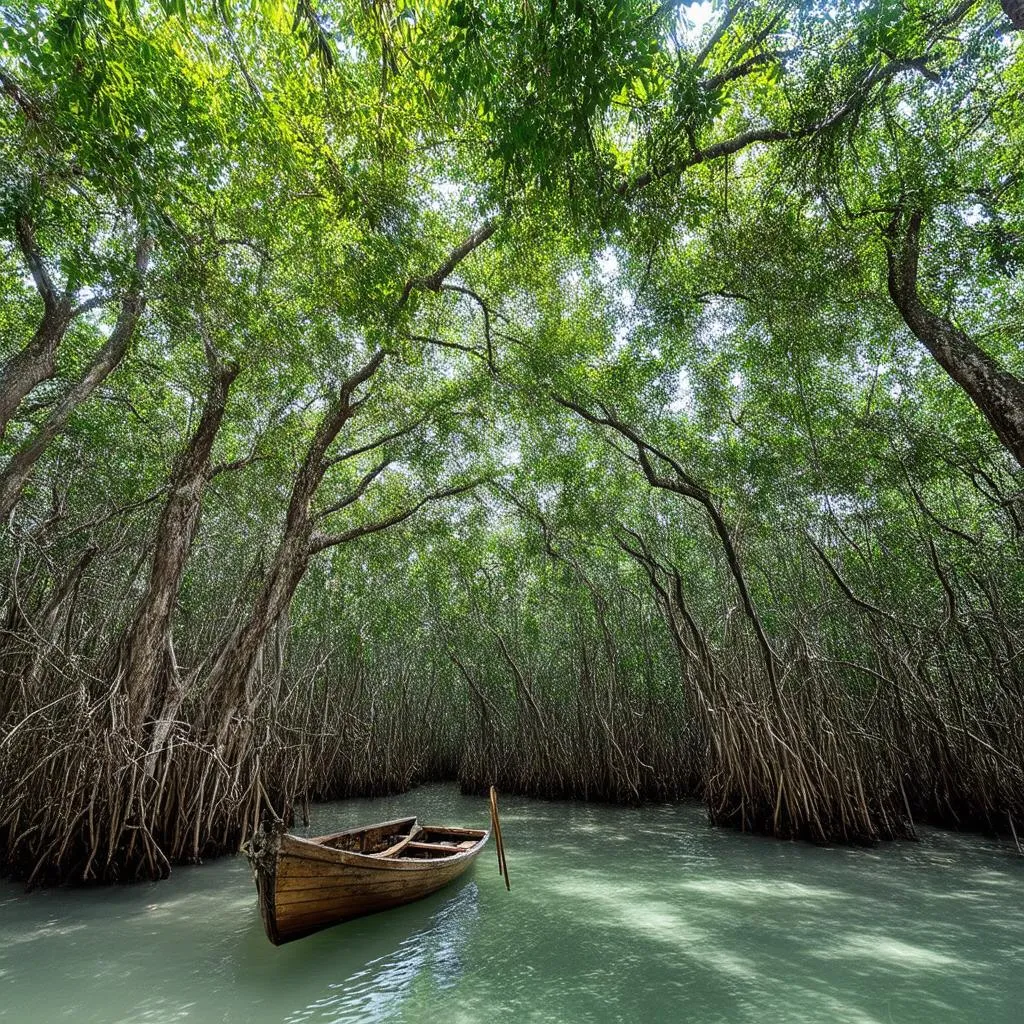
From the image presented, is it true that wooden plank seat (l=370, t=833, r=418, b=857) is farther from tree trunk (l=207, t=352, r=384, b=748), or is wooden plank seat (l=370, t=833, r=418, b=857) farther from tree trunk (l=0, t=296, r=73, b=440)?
tree trunk (l=0, t=296, r=73, b=440)

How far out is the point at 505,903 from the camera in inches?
190

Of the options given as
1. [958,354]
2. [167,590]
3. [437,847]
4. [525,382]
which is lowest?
[437,847]

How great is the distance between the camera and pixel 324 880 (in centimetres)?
377

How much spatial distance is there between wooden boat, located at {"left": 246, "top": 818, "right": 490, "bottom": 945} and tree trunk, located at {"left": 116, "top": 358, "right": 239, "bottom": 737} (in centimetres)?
201

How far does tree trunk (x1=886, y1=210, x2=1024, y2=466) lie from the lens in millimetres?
2699

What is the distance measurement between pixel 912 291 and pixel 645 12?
90.5 inches

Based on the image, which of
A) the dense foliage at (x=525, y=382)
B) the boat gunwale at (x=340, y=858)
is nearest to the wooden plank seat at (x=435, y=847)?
the boat gunwale at (x=340, y=858)

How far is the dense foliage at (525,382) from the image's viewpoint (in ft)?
9.27

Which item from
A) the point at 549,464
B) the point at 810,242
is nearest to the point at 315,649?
the point at 549,464

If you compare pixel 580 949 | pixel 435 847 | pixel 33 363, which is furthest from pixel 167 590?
pixel 580 949

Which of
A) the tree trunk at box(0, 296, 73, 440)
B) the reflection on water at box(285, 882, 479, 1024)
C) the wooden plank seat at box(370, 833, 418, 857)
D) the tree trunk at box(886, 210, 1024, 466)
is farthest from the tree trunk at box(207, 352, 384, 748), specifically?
the tree trunk at box(886, 210, 1024, 466)

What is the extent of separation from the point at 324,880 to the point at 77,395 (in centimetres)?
385

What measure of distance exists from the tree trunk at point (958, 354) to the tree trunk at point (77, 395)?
4.83 m

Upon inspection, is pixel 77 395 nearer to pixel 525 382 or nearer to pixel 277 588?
pixel 277 588
